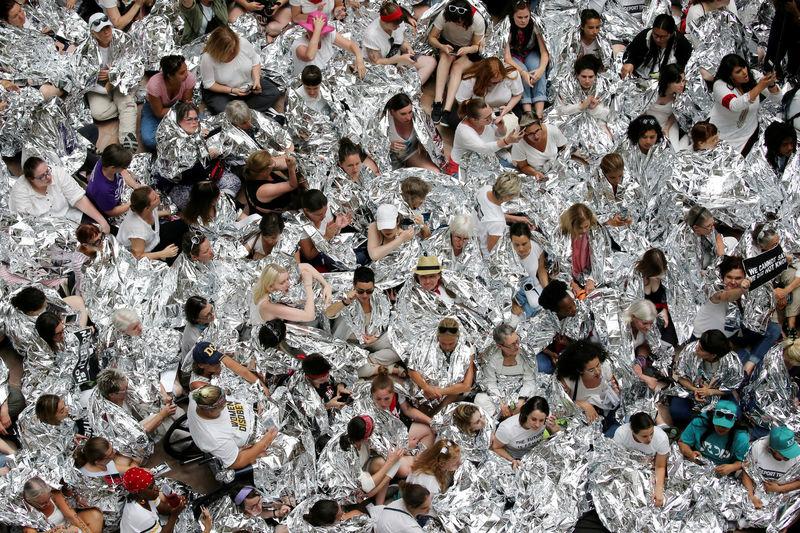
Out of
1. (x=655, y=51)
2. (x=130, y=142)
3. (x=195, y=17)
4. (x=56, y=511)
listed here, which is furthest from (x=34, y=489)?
(x=655, y=51)

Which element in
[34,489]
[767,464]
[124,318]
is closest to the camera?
[34,489]

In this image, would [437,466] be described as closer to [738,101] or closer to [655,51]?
[738,101]

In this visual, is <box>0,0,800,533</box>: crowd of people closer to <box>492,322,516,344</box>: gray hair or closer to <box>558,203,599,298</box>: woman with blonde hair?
<box>558,203,599,298</box>: woman with blonde hair

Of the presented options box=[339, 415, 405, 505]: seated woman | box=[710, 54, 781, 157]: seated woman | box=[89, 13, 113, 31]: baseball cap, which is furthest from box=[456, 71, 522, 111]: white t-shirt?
box=[339, 415, 405, 505]: seated woman

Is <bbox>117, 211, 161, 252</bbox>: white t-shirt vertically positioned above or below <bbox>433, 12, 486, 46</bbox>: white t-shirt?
below

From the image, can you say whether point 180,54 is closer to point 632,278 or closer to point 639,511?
point 632,278

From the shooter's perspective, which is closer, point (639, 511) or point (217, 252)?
point (639, 511)

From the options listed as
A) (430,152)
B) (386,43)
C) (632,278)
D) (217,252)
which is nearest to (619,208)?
(632,278)
